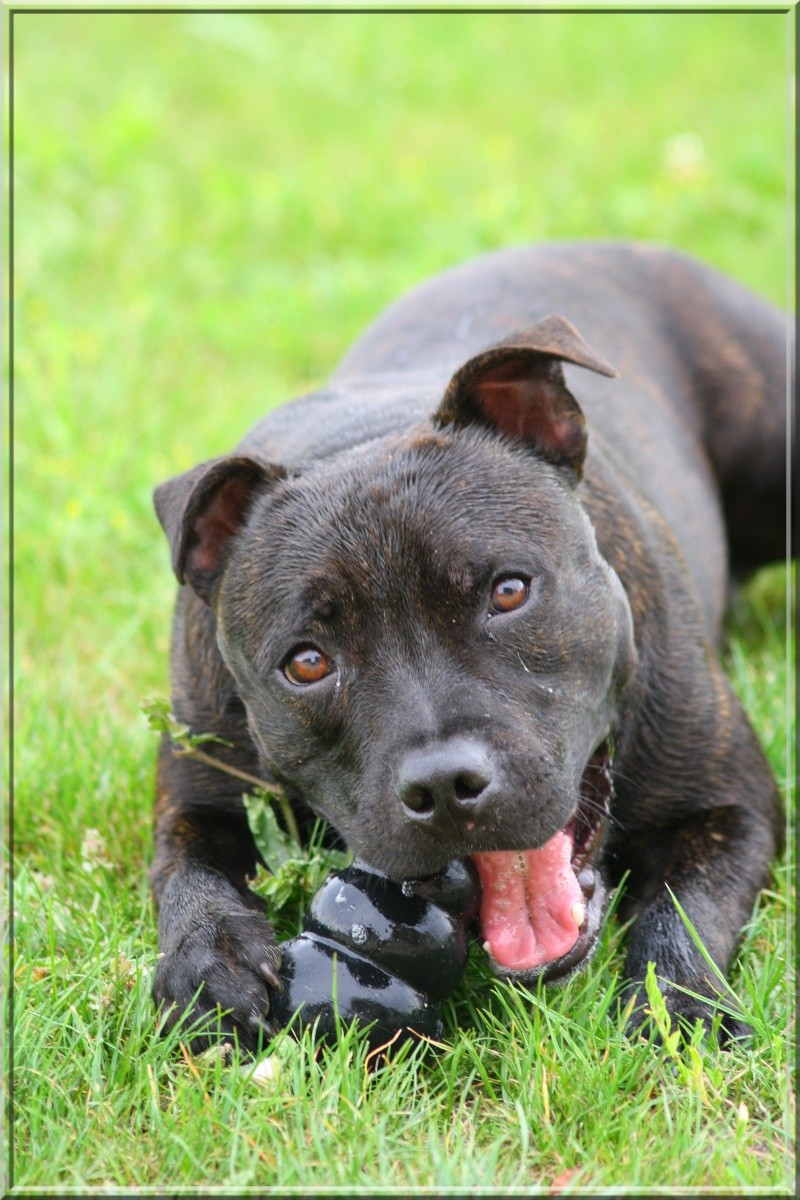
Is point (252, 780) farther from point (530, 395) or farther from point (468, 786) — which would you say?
point (530, 395)

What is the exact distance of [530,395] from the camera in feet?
11.6

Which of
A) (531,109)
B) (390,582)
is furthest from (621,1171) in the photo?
Result: (531,109)

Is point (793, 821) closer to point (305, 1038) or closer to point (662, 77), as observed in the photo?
point (305, 1038)

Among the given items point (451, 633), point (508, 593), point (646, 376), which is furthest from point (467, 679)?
point (646, 376)

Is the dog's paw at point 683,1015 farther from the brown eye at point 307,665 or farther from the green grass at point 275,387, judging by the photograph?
the brown eye at point 307,665

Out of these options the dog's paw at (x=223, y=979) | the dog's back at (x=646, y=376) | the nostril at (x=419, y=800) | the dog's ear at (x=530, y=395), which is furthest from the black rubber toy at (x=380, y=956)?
the dog's back at (x=646, y=376)

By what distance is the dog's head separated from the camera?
9.85ft

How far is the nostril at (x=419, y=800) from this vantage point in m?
2.90

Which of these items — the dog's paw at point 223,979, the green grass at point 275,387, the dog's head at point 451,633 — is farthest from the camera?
the dog's paw at point 223,979

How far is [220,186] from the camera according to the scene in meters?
9.20

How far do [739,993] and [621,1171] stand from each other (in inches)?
32.0

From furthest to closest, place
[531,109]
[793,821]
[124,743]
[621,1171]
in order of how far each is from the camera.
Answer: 1. [531,109]
2. [124,743]
3. [793,821]
4. [621,1171]

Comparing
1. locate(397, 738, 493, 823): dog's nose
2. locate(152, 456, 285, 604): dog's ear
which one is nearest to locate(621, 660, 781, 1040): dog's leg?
locate(397, 738, 493, 823): dog's nose

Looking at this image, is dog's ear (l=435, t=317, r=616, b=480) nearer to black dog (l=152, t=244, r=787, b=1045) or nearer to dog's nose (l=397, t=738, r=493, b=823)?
black dog (l=152, t=244, r=787, b=1045)
